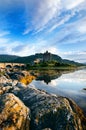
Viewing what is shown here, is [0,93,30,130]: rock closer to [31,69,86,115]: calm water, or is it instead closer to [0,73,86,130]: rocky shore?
[0,73,86,130]: rocky shore

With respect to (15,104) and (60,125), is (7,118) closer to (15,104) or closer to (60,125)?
(15,104)

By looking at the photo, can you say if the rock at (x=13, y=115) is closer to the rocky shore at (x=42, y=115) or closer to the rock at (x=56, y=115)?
the rocky shore at (x=42, y=115)

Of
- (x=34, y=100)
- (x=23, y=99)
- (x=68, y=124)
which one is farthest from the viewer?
(x=23, y=99)

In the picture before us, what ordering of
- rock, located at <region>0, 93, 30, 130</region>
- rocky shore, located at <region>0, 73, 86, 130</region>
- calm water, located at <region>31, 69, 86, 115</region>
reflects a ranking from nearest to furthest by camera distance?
rock, located at <region>0, 93, 30, 130</region>, rocky shore, located at <region>0, 73, 86, 130</region>, calm water, located at <region>31, 69, 86, 115</region>

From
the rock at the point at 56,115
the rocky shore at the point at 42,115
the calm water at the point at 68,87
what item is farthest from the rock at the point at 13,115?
the calm water at the point at 68,87

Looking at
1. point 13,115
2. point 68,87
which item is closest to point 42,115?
point 13,115

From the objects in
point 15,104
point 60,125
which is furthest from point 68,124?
point 15,104

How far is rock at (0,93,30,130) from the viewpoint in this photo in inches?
472

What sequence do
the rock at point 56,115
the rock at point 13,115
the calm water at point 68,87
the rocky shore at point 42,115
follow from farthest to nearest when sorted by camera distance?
1. the calm water at point 68,87
2. the rock at point 56,115
3. the rocky shore at point 42,115
4. the rock at point 13,115

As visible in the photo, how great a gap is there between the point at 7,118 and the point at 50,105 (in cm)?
280

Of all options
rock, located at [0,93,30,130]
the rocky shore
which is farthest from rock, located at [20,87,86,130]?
rock, located at [0,93,30,130]

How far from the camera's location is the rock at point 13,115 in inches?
472

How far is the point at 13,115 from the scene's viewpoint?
12383 mm

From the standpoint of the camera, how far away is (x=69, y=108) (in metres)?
13.0
